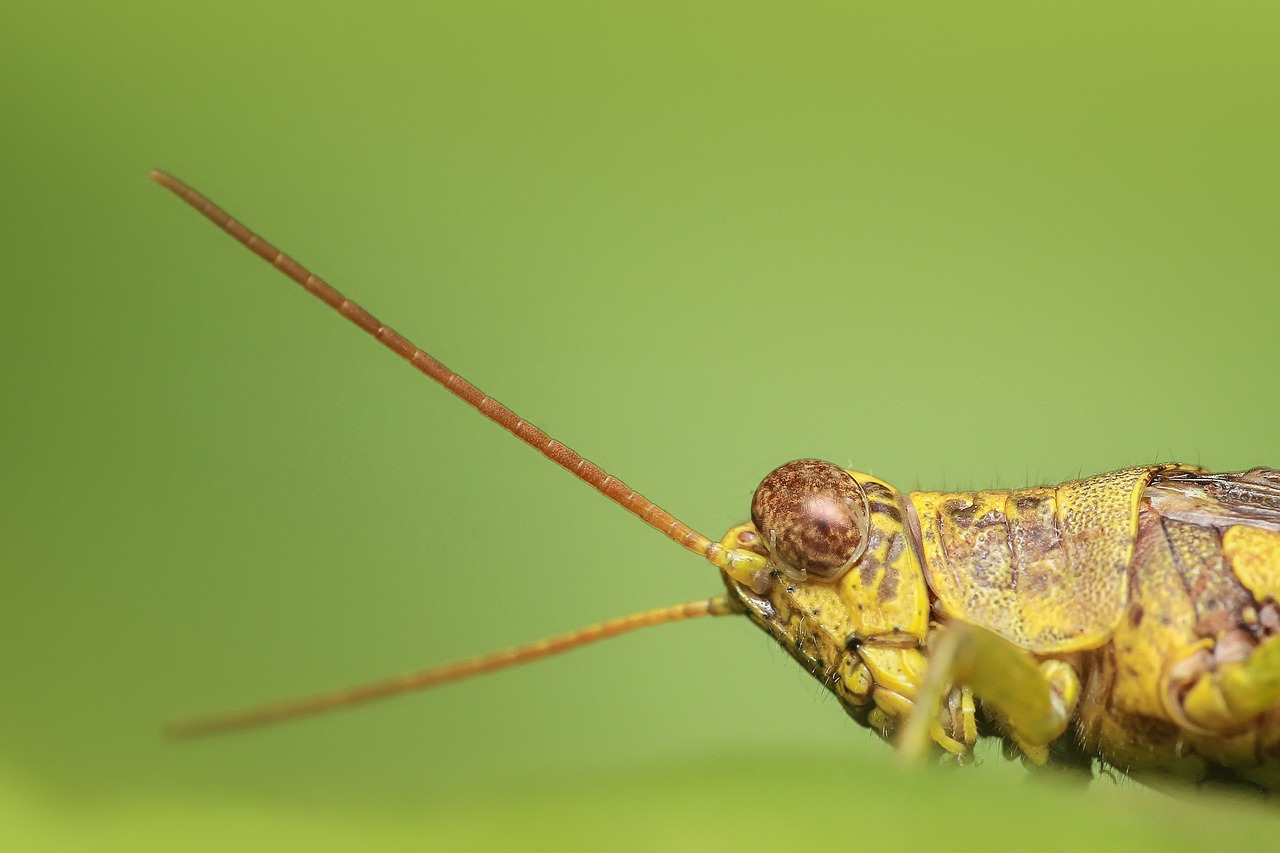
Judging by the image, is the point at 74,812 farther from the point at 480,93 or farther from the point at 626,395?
the point at 480,93

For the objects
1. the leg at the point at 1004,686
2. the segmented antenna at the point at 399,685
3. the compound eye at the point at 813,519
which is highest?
the compound eye at the point at 813,519

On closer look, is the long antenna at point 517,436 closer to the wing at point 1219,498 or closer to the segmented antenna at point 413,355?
the segmented antenna at point 413,355

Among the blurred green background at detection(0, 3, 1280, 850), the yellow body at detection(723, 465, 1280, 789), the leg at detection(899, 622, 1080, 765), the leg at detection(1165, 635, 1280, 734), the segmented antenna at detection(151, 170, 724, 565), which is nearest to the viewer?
the leg at detection(899, 622, 1080, 765)

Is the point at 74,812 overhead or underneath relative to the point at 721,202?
underneath

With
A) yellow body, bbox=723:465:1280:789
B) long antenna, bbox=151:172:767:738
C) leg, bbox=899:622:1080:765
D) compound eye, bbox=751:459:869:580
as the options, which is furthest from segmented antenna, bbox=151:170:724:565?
leg, bbox=899:622:1080:765

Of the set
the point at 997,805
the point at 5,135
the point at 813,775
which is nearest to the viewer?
the point at 997,805

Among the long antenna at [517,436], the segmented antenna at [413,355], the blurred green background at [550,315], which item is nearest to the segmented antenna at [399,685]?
the long antenna at [517,436]

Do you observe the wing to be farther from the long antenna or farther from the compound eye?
the long antenna

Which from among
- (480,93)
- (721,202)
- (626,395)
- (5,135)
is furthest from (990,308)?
(5,135)

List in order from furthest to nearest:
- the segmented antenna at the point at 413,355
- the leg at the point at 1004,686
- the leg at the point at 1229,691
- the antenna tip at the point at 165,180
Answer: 1. the antenna tip at the point at 165,180
2. the segmented antenna at the point at 413,355
3. the leg at the point at 1229,691
4. the leg at the point at 1004,686
